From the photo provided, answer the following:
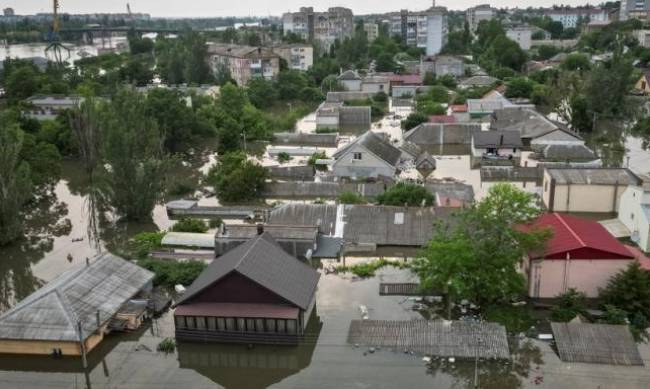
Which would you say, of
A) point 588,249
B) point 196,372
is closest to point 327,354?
point 196,372

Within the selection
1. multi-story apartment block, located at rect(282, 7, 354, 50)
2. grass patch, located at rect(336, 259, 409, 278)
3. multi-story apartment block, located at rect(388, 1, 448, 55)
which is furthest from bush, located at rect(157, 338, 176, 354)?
multi-story apartment block, located at rect(282, 7, 354, 50)

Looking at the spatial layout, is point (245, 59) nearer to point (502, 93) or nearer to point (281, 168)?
point (502, 93)

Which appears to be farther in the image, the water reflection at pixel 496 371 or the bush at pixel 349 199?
the bush at pixel 349 199

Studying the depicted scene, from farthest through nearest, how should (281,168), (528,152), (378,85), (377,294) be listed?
(378,85)
(528,152)
(281,168)
(377,294)

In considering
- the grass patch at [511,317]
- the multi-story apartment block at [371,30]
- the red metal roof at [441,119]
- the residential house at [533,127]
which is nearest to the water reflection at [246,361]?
the grass patch at [511,317]

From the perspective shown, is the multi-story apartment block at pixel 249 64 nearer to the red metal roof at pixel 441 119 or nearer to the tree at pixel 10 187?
the red metal roof at pixel 441 119
